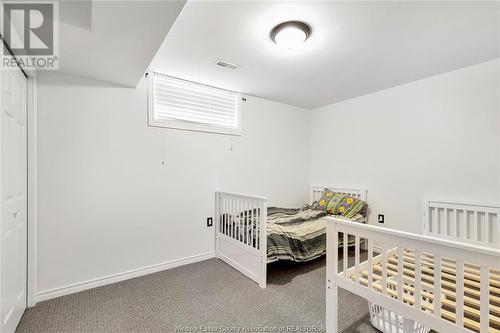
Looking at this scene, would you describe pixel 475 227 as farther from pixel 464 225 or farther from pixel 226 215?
pixel 226 215

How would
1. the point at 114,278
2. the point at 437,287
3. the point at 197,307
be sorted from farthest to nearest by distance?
the point at 114,278
the point at 197,307
the point at 437,287

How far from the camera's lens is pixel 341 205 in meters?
3.23

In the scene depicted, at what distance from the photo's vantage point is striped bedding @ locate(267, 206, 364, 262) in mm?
2352

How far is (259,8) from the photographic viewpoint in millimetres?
1548

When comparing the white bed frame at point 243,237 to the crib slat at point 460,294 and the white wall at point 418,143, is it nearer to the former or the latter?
the white wall at point 418,143

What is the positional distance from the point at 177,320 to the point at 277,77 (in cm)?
250

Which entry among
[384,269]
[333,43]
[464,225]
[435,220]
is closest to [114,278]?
[384,269]

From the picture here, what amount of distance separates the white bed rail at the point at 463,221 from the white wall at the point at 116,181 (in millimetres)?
2224

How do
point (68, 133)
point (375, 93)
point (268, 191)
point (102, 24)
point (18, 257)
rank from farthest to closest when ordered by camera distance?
point (268, 191) → point (375, 93) → point (68, 133) → point (18, 257) → point (102, 24)

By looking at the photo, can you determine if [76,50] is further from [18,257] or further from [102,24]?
[18,257]

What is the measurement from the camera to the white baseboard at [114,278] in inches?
79.3

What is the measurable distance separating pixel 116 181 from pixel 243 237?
139 cm

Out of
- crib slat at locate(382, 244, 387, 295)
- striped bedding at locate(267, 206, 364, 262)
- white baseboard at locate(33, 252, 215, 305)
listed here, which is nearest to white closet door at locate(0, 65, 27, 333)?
white baseboard at locate(33, 252, 215, 305)

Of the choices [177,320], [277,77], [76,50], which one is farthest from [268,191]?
[76,50]
